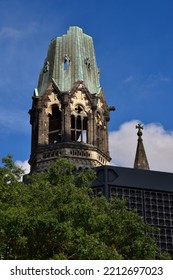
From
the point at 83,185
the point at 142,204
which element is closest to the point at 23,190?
the point at 83,185

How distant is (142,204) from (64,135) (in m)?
12.9

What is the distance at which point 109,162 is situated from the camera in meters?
57.8

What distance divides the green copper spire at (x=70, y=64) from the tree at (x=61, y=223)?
3323cm

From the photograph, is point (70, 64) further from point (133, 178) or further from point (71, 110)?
point (133, 178)

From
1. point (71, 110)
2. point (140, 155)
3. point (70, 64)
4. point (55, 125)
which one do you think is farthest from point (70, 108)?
point (140, 155)

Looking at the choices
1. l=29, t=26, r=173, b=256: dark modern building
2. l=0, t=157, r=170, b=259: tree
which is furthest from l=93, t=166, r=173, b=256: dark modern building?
l=0, t=157, r=170, b=259: tree

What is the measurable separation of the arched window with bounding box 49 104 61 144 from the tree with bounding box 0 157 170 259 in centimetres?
3076

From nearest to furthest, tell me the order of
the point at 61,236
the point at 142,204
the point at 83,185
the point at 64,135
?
the point at 61,236
the point at 83,185
the point at 142,204
the point at 64,135

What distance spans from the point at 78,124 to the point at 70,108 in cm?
169

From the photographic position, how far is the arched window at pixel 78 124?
57156 millimetres

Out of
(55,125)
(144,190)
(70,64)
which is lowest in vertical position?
(144,190)

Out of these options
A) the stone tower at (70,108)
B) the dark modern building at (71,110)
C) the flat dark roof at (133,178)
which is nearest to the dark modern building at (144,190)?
the flat dark roof at (133,178)

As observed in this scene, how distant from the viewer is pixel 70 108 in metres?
57.6
